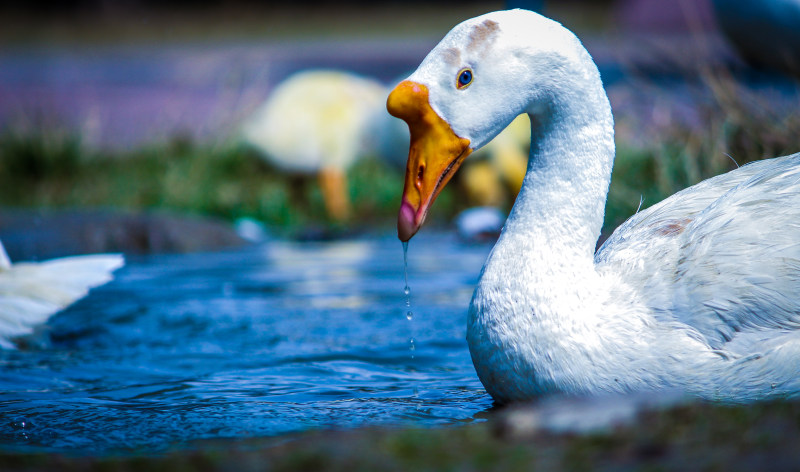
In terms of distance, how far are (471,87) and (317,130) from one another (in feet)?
22.3

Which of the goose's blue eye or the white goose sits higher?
the goose's blue eye

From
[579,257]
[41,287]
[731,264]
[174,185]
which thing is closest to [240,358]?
[41,287]

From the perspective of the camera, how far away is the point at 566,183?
258 centimetres

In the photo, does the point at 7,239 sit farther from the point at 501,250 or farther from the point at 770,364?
the point at 770,364

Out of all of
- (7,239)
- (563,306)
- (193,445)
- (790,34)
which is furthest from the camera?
(790,34)

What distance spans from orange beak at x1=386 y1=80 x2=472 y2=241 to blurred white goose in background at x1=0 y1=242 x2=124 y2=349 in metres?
2.06

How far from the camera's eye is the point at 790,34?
759 cm

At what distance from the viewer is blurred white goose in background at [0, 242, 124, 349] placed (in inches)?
149

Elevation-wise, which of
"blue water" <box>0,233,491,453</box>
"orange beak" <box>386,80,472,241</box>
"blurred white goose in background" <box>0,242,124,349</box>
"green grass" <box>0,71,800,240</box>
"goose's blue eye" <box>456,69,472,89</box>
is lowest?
"blue water" <box>0,233,491,453</box>

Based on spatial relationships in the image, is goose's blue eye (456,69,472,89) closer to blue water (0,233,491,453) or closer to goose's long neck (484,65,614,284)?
goose's long neck (484,65,614,284)

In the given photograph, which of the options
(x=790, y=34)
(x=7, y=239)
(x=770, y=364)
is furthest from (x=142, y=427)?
(x=790, y=34)

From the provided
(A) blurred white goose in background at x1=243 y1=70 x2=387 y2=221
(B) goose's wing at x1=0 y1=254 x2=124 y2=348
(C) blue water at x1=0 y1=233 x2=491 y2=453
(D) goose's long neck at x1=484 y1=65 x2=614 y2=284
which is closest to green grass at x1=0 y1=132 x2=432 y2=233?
(A) blurred white goose in background at x1=243 y1=70 x2=387 y2=221

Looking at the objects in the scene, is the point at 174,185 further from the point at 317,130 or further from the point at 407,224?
the point at 407,224

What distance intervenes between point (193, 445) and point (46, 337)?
201 centimetres
